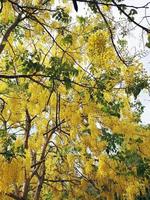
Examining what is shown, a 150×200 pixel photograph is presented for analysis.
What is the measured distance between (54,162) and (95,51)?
15.0ft

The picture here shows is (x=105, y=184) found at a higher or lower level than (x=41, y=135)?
A: lower

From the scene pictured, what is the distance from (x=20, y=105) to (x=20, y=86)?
608 millimetres

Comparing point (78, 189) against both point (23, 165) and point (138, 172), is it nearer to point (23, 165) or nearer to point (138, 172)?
point (138, 172)

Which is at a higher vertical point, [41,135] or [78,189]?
[41,135]

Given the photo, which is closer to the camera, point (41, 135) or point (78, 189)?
point (41, 135)

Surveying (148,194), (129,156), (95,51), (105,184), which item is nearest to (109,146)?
(129,156)

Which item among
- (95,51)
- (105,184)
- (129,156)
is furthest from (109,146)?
(95,51)

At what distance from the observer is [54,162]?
11.3 meters

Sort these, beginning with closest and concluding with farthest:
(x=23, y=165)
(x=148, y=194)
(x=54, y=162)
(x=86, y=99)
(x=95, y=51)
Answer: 1. (x=95, y=51)
2. (x=23, y=165)
3. (x=86, y=99)
4. (x=54, y=162)
5. (x=148, y=194)

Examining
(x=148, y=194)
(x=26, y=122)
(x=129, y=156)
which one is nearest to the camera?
(x=129, y=156)

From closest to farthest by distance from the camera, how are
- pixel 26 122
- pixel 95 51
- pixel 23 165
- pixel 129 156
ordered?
1. pixel 95 51
2. pixel 23 165
3. pixel 129 156
4. pixel 26 122

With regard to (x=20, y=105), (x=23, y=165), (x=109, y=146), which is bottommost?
(x=23, y=165)

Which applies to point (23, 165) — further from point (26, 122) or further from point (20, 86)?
point (26, 122)

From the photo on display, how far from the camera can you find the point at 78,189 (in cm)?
1141
